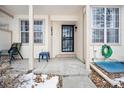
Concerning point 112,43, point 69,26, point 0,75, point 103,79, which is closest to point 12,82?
point 0,75

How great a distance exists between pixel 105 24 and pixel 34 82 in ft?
15.4

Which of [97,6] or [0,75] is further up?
[97,6]

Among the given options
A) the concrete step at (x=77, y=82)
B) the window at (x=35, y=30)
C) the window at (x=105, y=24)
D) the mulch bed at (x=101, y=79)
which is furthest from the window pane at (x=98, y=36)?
the window at (x=35, y=30)

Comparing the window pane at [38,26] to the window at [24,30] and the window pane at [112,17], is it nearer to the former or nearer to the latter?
the window at [24,30]

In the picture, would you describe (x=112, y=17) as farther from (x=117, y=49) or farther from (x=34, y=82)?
(x=34, y=82)

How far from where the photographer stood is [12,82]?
5.01 meters

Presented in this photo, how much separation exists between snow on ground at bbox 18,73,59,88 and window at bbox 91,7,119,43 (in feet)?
11.8

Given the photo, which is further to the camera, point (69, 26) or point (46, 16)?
point (69, 26)

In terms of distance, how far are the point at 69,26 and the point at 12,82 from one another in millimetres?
7881

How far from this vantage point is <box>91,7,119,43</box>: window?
8.24 meters

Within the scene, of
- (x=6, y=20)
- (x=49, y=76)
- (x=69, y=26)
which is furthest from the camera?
(x=69, y=26)

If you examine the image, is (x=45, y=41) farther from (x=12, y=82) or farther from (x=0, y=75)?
(x=12, y=82)

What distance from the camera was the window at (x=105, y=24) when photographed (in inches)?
324

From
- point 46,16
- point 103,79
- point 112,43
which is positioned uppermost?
point 46,16
